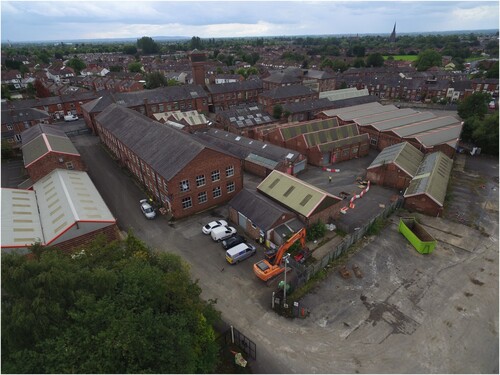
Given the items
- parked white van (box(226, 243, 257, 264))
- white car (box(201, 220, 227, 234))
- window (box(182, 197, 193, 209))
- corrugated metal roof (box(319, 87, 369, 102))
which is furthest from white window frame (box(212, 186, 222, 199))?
corrugated metal roof (box(319, 87, 369, 102))

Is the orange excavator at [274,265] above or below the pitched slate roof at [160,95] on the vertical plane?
below

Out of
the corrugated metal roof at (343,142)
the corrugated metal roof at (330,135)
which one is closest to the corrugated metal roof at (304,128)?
the corrugated metal roof at (330,135)

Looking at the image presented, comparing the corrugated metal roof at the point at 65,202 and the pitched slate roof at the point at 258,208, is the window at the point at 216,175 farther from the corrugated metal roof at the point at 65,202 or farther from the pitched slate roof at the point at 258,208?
the corrugated metal roof at the point at 65,202

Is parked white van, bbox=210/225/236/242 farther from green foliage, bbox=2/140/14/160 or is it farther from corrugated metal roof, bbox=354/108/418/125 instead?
green foliage, bbox=2/140/14/160

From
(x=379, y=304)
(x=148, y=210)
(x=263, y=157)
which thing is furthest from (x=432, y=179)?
(x=148, y=210)

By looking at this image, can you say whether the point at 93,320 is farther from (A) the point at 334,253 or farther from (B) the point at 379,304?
(A) the point at 334,253

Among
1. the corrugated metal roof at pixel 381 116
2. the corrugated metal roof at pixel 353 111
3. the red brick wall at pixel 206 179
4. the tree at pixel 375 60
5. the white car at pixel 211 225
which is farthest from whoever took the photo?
the tree at pixel 375 60
